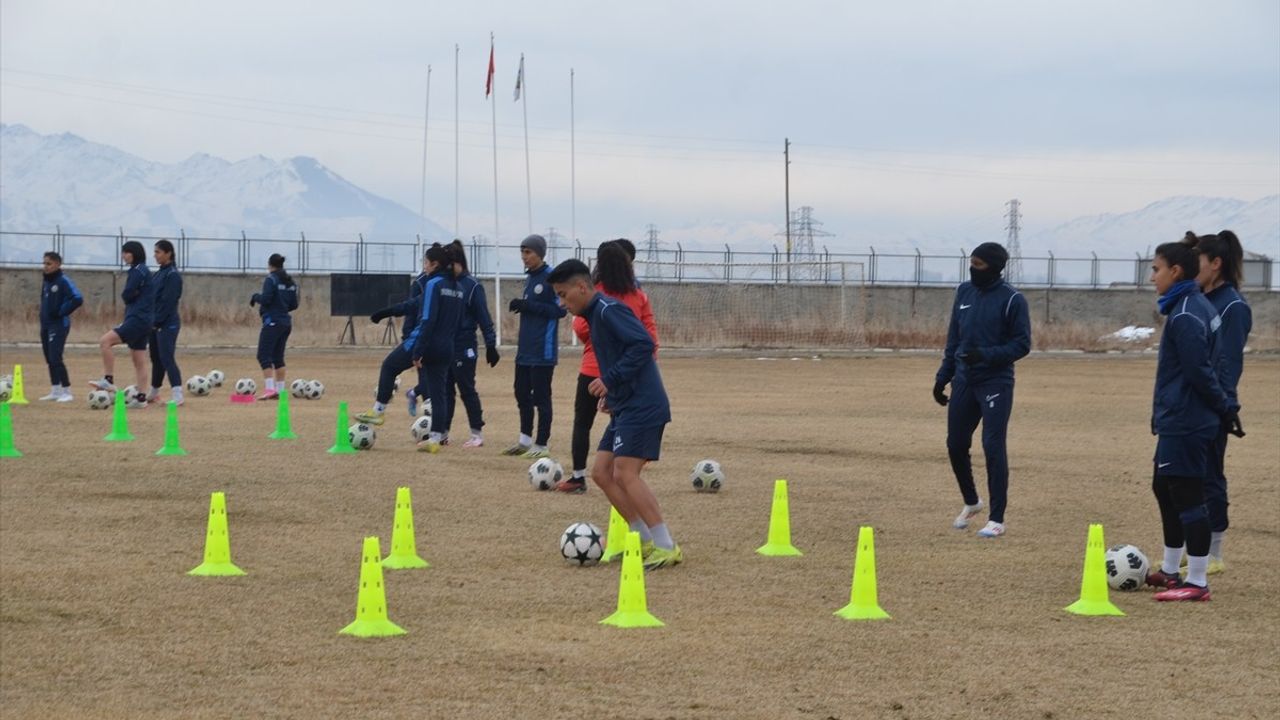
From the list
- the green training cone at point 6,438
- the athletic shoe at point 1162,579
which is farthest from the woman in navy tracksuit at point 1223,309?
the green training cone at point 6,438

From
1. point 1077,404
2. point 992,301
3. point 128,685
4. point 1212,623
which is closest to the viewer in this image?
point 128,685

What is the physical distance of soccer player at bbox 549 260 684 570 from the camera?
884cm

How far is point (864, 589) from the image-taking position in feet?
26.0

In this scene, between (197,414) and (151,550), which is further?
(197,414)

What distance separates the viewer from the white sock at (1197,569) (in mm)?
8383

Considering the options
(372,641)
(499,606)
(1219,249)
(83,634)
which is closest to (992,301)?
(1219,249)

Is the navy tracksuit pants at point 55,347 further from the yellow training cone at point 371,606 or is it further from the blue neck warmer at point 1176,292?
the blue neck warmer at point 1176,292

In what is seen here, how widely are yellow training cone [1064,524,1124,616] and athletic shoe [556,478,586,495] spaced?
16.7 ft

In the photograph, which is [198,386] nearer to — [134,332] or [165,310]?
[165,310]

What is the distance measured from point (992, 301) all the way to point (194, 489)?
20.9ft

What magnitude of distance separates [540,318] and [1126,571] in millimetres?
6438

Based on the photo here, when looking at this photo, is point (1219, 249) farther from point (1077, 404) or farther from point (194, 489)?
point (1077, 404)

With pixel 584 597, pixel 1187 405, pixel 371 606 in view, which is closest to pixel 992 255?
pixel 1187 405

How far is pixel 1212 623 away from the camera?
7.90 metres
